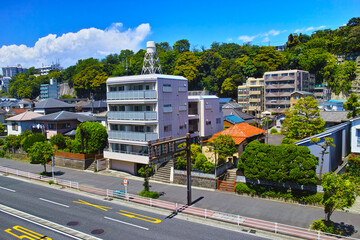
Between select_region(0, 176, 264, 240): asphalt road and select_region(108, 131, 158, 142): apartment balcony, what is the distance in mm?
8748

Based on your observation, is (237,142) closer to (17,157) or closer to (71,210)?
(71,210)

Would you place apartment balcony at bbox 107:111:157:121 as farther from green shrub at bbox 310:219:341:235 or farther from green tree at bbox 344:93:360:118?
green tree at bbox 344:93:360:118

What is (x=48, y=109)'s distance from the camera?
173 feet

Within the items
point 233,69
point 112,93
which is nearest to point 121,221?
point 112,93

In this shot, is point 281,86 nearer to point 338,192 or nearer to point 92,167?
point 92,167

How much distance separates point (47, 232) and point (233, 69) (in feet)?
210

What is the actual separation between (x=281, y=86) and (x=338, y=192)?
51.7 meters

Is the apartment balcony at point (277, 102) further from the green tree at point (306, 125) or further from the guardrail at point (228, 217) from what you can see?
the guardrail at point (228, 217)

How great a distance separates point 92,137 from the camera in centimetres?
3591

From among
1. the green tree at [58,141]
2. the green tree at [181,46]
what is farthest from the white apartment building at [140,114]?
the green tree at [181,46]

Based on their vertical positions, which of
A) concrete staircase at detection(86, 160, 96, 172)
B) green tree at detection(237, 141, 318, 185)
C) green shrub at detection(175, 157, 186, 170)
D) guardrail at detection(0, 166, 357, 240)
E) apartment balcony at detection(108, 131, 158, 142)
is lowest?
concrete staircase at detection(86, 160, 96, 172)

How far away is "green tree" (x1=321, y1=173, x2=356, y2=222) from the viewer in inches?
574

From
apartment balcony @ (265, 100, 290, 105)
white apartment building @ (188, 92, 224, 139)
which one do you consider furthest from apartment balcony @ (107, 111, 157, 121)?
apartment balcony @ (265, 100, 290, 105)

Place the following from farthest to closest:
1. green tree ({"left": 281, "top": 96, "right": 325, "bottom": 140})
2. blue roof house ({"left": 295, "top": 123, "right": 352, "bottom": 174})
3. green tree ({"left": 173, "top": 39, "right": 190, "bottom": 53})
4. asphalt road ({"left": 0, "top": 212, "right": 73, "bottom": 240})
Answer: green tree ({"left": 173, "top": 39, "right": 190, "bottom": 53}) < green tree ({"left": 281, "top": 96, "right": 325, "bottom": 140}) < blue roof house ({"left": 295, "top": 123, "right": 352, "bottom": 174}) < asphalt road ({"left": 0, "top": 212, "right": 73, "bottom": 240})
